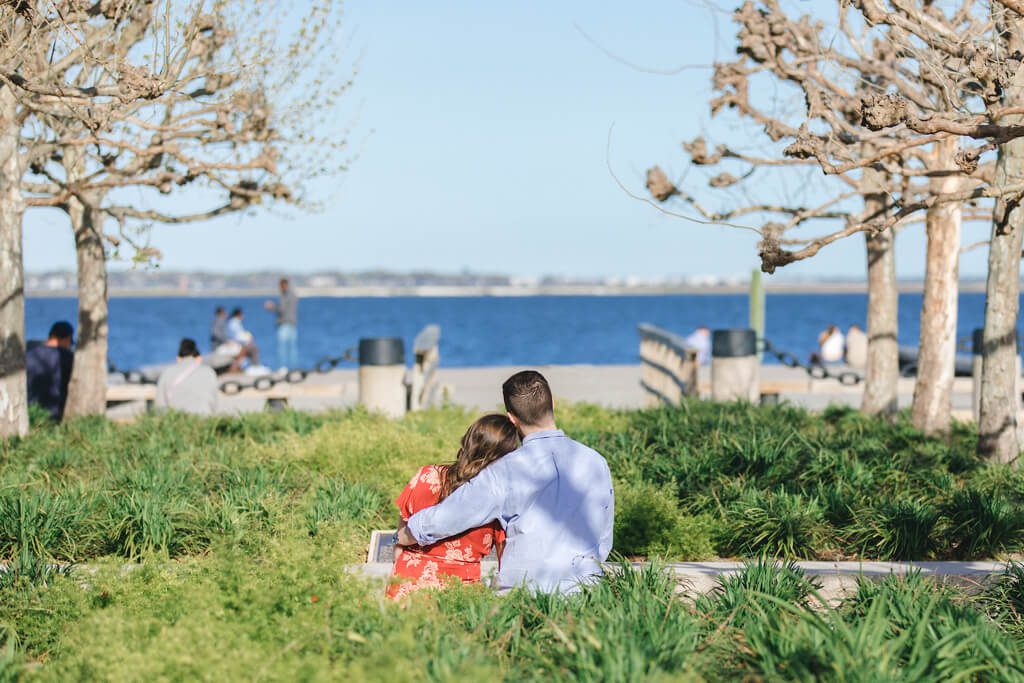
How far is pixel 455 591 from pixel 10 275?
6867mm

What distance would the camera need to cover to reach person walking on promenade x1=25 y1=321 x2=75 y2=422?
41.4ft

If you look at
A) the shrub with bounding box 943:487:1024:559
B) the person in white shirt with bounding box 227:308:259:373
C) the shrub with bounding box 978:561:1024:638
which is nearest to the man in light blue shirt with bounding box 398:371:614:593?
the shrub with bounding box 978:561:1024:638

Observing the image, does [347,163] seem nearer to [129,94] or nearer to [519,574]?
[129,94]

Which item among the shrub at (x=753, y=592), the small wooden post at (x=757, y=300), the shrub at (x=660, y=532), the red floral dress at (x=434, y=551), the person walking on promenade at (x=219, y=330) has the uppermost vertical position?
the small wooden post at (x=757, y=300)

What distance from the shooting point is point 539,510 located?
481 centimetres

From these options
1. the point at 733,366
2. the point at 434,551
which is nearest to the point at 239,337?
the point at 733,366

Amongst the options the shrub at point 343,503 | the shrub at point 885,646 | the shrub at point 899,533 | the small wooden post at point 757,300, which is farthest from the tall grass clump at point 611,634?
the small wooden post at point 757,300

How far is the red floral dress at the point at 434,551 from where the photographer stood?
4918mm

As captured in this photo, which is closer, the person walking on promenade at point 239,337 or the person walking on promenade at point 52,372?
the person walking on promenade at point 52,372

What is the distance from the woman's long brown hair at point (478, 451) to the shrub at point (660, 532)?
2.25 metres

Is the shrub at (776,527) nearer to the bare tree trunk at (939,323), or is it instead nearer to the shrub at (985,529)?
the shrub at (985,529)

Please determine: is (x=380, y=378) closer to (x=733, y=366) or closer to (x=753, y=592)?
(x=733, y=366)

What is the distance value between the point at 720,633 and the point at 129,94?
18.7 ft

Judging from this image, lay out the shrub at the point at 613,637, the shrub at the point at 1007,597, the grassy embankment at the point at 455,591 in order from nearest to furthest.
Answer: the shrub at the point at 613,637 → the grassy embankment at the point at 455,591 → the shrub at the point at 1007,597
